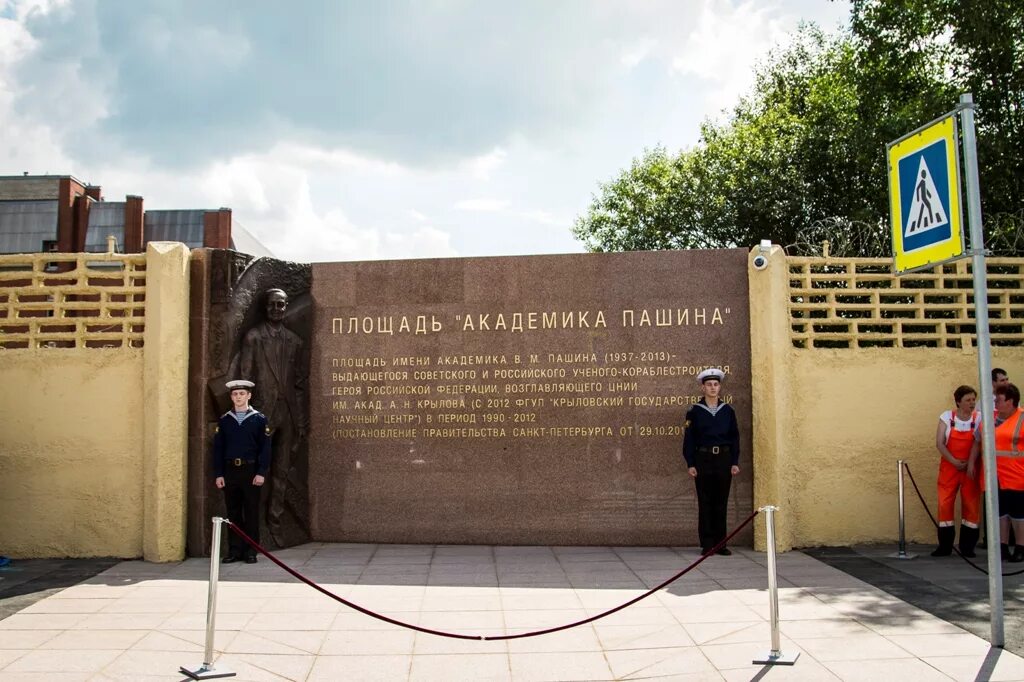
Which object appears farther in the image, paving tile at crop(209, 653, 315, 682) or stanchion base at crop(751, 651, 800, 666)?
stanchion base at crop(751, 651, 800, 666)

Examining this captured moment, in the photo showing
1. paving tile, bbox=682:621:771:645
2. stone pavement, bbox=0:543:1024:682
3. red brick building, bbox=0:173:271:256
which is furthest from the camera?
red brick building, bbox=0:173:271:256

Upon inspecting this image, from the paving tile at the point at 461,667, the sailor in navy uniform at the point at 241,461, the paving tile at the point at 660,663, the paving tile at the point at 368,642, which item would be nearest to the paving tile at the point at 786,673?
the paving tile at the point at 660,663

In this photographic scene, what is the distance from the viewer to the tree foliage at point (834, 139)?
14.2 m

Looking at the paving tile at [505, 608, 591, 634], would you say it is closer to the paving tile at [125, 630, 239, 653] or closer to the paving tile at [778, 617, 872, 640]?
the paving tile at [778, 617, 872, 640]

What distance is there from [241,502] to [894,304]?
22.5ft

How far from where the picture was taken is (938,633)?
5496 mm

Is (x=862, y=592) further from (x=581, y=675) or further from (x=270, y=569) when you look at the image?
(x=270, y=569)

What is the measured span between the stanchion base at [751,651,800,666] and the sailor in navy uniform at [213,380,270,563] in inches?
187

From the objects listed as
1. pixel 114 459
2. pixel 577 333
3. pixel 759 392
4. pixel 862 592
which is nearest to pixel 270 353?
pixel 114 459

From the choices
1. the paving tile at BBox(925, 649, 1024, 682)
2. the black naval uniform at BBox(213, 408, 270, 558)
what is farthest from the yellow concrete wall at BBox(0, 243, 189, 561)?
the paving tile at BBox(925, 649, 1024, 682)

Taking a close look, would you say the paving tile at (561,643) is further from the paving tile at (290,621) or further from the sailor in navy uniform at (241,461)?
the sailor in navy uniform at (241,461)

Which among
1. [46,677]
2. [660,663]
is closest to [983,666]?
[660,663]

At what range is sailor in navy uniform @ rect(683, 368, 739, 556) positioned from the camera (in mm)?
8078

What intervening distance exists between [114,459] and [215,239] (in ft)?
90.3
